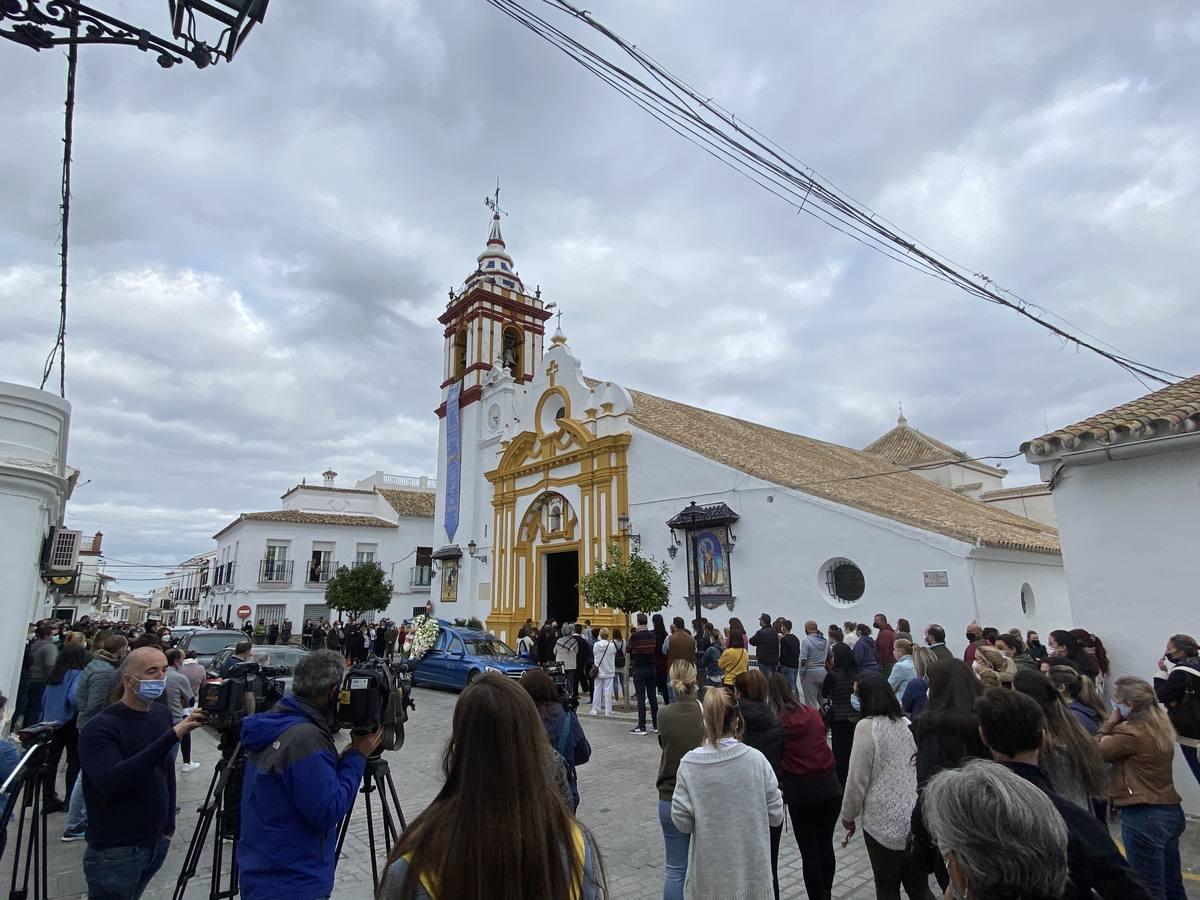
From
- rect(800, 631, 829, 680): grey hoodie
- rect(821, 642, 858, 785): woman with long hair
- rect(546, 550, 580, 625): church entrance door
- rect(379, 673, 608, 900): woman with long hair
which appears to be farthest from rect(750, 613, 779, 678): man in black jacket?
rect(546, 550, 580, 625): church entrance door

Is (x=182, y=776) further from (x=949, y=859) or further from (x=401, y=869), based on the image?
(x=949, y=859)

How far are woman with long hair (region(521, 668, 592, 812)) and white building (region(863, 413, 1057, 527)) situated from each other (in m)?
Answer: 26.7

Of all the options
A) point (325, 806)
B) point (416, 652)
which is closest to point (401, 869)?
point (325, 806)

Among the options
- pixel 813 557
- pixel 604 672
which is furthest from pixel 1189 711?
pixel 813 557

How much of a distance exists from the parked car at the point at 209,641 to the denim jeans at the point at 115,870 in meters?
11.5

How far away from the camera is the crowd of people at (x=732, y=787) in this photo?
1.72 metres

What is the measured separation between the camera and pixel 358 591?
86.7ft

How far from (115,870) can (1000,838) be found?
12.9 feet

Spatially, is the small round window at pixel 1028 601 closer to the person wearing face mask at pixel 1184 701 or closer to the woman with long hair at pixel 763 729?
the person wearing face mask at pixel 1184 701

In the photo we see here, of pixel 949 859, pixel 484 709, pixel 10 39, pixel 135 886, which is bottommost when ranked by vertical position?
pixel 135 886

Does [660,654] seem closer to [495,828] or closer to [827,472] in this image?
[495,828]

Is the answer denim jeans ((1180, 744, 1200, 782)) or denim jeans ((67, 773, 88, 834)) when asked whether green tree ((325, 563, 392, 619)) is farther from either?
denim jeans ((1180, 744, 1200, 782))

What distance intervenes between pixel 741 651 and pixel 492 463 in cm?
1770

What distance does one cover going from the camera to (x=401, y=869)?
5.47 feet
